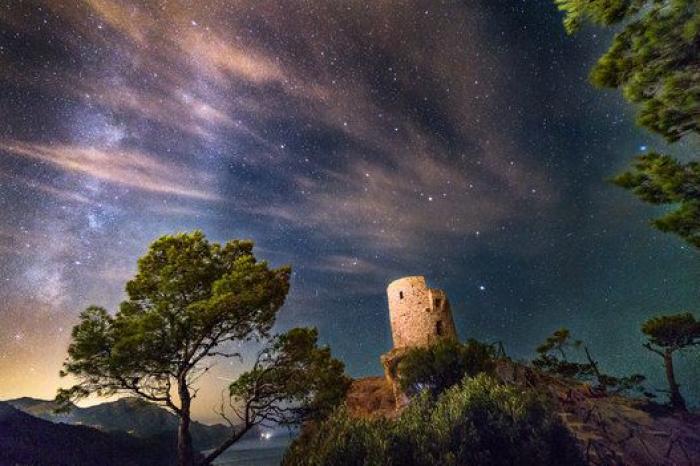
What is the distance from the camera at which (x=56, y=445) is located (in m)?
39.4

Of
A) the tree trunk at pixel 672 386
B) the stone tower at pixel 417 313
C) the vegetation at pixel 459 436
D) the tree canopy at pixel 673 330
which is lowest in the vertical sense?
the vegetation at pixel 459 436

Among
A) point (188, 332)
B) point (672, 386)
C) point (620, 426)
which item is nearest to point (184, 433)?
point (188, 332)

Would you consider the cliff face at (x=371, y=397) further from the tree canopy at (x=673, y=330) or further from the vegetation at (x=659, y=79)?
the vegetation at (x=659, y=79)

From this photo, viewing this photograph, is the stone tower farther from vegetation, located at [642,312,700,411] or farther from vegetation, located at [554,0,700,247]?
vegetation, located at [554,0,700,247]

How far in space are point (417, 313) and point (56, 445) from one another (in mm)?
43741

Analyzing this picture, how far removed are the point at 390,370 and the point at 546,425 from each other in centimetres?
1847

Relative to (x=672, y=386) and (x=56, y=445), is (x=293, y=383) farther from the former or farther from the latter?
(x=56, y=445)

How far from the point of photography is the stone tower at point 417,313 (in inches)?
1180

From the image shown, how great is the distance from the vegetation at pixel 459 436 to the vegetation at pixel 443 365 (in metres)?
10.2

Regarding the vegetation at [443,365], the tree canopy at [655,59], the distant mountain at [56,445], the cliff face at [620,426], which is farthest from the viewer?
the distant mountain at [56,445]

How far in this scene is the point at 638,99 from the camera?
8.75 metres

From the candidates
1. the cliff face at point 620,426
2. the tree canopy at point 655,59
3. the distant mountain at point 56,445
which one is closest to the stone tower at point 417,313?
the cliff face at point 620,426

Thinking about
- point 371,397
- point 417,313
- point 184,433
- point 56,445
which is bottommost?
point 184,433

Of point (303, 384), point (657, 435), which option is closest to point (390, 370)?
point (303, 384)
